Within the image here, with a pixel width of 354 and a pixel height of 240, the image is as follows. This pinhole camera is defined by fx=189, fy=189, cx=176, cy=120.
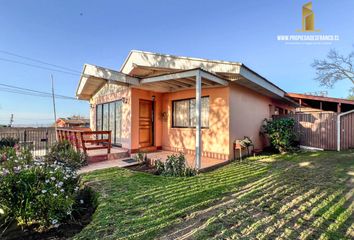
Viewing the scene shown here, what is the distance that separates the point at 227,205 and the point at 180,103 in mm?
5874

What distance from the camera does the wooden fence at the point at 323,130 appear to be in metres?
8.89

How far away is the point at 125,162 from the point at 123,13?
31.3ft

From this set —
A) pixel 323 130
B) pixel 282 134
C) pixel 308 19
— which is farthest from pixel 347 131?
pixel 308 19

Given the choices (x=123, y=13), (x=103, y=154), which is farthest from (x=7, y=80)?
(x=103, y=154)

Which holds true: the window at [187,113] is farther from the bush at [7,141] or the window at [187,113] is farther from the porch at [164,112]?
the bush at [7,141]

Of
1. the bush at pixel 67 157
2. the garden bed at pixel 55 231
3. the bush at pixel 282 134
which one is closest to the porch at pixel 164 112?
the bush at pixel 67 157

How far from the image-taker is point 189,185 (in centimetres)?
443

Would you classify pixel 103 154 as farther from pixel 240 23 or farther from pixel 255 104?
pixel 240 23

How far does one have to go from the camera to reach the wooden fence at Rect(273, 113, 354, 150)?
350 inches

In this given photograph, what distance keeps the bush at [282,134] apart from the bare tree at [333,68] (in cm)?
1794

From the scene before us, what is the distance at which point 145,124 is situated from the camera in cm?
884

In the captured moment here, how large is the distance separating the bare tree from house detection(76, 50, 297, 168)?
648 inches

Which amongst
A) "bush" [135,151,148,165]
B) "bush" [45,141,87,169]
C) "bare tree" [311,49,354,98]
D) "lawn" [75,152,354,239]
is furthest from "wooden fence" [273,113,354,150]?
"bare tree" [311,49,354,98]

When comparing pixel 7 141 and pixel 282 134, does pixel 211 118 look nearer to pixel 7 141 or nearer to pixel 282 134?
pixel 282 134
